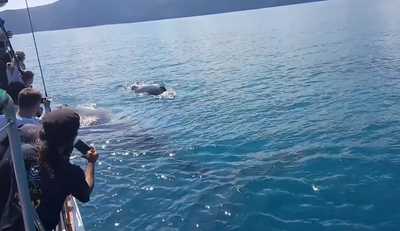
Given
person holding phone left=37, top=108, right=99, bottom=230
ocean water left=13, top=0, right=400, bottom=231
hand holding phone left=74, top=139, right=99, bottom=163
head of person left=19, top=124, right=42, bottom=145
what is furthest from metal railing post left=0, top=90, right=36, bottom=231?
ocean water left=13, top=0, right=400, bottom=231

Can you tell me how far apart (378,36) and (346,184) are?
4022cm

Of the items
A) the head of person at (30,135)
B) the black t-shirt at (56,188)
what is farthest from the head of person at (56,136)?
the head of person at (30,135)

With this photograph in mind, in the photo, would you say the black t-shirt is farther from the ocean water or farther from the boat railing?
the ocean water

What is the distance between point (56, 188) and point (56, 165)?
0.86 feet

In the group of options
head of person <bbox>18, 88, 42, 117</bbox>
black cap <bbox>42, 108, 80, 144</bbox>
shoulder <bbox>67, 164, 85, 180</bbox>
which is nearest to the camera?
black cap <bbox>42, 108, 80, 144</bbox>

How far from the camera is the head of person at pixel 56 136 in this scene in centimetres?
470

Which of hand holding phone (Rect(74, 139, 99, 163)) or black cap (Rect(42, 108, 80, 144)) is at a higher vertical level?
black cap (Rect(42, 108, 80, 144))

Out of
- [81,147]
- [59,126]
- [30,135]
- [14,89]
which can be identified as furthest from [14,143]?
[14,89]

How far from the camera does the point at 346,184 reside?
40.3ft

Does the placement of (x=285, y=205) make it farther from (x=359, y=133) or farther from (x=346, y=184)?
(x=359, y=133)

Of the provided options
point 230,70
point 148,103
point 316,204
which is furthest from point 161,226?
point 230,70

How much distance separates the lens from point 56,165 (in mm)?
4816

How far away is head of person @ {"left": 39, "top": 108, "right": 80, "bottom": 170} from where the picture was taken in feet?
15.4

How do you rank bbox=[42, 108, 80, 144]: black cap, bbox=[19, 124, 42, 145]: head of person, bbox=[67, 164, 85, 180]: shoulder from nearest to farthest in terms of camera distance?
bbox=[42, 108, 80, 144]: black cap < bbox=[67, 164, 85, 180]: shoulder < bbox=[19, 124, 42, 145]: head of person
